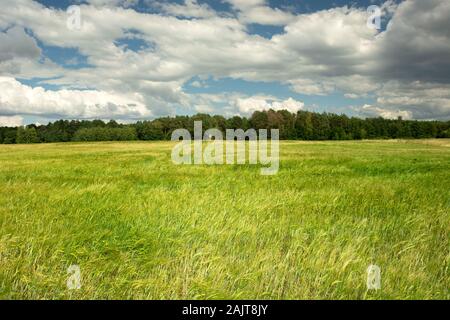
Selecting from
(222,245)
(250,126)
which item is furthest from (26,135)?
(222,245)

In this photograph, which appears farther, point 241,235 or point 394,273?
point 241,235

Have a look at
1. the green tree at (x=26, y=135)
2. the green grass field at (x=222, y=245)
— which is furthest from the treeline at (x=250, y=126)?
the green grass field at (x=222, y=245)

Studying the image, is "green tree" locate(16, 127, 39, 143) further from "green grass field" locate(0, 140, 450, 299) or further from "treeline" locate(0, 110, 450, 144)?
"green grass field" locate(0, 140, 450, 299)

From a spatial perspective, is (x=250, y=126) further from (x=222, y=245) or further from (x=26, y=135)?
(x=222, y=245)

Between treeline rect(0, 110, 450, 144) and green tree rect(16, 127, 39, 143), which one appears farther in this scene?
treeline rect(0, 110, 450, 144)

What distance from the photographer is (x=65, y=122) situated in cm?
13525

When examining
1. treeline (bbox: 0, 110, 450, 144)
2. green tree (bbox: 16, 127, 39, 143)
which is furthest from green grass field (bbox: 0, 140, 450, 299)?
green tree (bbox: 16, 127, 39, 143)

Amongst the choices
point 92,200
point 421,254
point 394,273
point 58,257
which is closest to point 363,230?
point 421,254

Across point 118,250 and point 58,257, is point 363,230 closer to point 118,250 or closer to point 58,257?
point 118,250

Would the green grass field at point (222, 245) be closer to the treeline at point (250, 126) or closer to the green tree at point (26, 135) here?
the treeline at point (250, 126)

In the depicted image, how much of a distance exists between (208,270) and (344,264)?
184 centimetres

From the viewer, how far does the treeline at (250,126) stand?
11600 cm

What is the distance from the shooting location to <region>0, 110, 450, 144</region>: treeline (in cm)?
11600
